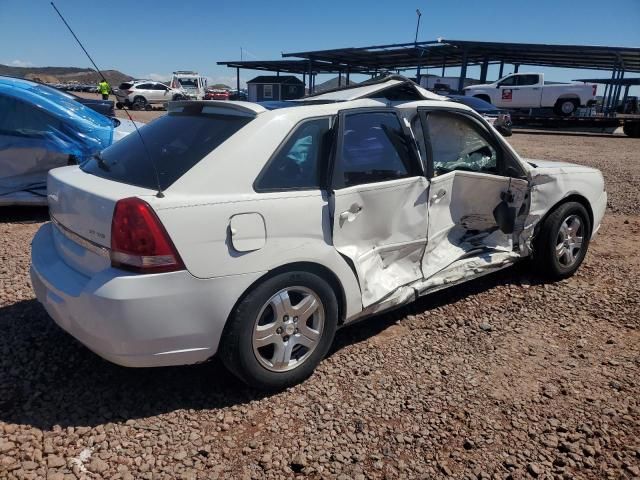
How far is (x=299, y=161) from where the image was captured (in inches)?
111

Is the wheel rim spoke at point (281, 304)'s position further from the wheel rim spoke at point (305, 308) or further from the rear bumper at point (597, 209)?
the rear bumper at point (597, 209)

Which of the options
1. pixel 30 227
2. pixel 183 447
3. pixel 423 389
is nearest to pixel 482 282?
pixel 423 389

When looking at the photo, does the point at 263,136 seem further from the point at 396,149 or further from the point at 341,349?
the point at 341,349

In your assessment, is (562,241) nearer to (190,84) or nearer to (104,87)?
(104,87)

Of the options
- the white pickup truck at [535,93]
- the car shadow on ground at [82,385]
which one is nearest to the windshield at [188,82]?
the white pickup truck at [535,93]

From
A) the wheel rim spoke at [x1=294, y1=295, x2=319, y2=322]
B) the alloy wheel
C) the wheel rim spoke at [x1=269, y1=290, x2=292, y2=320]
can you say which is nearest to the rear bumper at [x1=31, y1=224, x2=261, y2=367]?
the wheel rim spoke at [x1=269, y1=290, x2=292, y2=320]

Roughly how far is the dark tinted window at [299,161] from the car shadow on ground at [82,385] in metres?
1.18

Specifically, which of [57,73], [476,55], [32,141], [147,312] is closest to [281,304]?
[147,312]

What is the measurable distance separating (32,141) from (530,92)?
79.0 feet

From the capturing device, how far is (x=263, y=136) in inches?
106

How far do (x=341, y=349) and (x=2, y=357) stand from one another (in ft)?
6.88

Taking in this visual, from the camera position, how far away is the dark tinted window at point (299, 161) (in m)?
2.68

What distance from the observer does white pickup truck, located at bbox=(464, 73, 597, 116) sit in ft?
78.9

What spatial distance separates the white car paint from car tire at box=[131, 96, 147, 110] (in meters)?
21.1
